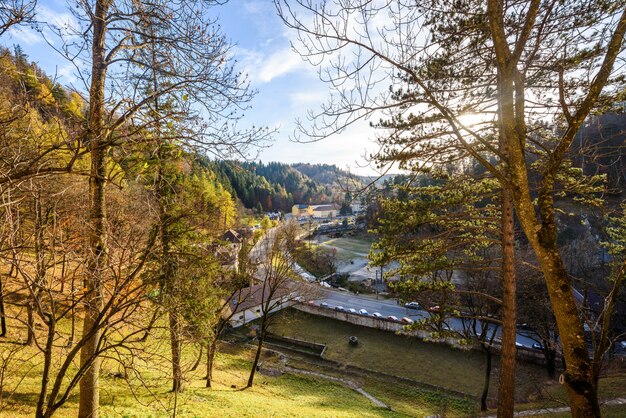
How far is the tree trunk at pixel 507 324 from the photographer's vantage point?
19.2ft

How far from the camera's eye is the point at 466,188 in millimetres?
7082

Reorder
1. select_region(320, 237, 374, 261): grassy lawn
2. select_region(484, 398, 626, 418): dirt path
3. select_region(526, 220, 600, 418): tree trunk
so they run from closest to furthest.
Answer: select_region(526, 220, 600, 418): tree trunk < select_region(484, 398, 626, 418): dirt path < select_region(320, 237, 374, 261): grassy lawn

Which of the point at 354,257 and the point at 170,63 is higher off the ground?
the point at 170,63

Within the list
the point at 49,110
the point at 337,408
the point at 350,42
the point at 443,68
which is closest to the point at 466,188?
the point at 443,68

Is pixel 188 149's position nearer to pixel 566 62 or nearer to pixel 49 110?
pixel 49 110

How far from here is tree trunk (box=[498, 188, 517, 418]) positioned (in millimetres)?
5863

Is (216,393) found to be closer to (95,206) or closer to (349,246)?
(95,206)

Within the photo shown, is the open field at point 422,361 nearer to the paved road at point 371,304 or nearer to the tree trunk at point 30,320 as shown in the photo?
the paved road at point 371,304

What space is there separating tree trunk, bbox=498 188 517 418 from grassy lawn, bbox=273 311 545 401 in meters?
11.2

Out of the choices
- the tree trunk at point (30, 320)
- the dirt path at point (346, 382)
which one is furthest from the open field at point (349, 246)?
the tree trunk at point (30, 320)

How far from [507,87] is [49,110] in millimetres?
4513

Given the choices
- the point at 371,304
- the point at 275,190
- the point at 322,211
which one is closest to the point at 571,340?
the point at 371,304

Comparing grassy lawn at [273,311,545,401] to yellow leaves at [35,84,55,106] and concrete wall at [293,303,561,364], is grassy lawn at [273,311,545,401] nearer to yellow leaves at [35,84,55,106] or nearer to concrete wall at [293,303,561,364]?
concrete wall at [293,303,561,364]

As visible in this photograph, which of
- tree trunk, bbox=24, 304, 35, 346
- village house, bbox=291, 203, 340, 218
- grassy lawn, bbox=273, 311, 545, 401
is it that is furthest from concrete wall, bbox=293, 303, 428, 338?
village house, bbox=291, 203, 340, 218
